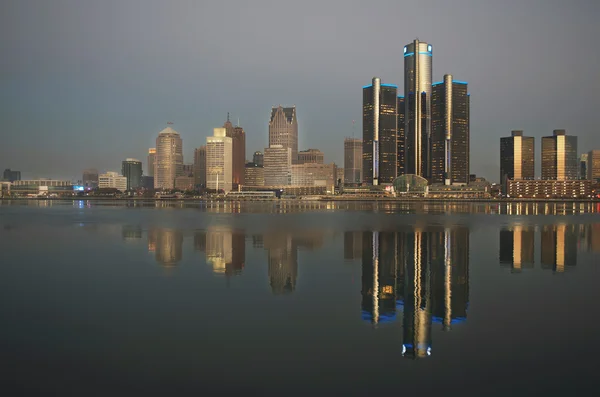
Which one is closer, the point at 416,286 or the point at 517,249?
the point at 416,286

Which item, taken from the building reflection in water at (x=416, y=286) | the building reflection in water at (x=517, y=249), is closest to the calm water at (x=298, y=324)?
the building reflection in water at (x=416, y=286)

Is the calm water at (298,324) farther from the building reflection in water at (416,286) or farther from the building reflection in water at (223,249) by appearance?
the building reflection in water at (223,249)

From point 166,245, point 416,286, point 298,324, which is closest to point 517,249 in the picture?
point 416,286

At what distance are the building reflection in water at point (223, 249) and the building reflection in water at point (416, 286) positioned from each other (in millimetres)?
6052

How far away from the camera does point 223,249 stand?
1099 inches

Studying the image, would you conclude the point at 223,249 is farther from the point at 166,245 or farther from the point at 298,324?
the point at 298,324

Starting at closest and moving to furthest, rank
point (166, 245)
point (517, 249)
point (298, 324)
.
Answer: point (298, 324), point (517, 249), point (166, 245)

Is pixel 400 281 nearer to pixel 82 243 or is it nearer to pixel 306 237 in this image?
pixel 306 237

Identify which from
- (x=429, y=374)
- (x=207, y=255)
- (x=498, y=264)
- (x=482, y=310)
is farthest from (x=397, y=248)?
(x=429, y=374)

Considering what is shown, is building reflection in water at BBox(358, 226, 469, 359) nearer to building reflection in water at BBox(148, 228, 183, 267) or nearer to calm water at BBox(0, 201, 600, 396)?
calm water at BBox(0, 201, 600, 396)

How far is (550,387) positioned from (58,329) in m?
11.3

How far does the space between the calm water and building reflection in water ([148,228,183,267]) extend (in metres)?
0.33

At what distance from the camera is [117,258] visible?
2466 centimetres

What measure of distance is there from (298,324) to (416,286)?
21.3ft
